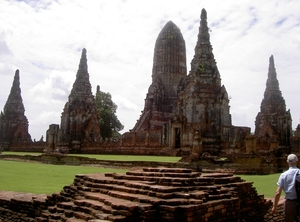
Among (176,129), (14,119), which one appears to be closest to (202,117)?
(176,129)

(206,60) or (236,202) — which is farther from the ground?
(206,60)

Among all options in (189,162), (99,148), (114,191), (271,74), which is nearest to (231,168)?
(189,162)

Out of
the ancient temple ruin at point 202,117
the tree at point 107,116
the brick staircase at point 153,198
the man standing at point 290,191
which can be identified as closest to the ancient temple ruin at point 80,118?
the ancient temple ruin at point 202,117

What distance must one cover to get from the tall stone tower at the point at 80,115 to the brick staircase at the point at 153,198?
28.4 m

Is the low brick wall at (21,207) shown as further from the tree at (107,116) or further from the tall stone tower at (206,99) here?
the tree at (107,116)

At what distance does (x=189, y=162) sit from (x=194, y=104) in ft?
36.4

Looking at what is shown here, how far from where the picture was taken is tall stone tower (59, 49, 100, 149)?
36.2 meters

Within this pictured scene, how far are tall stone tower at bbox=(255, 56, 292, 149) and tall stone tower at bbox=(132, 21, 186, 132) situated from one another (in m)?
9.17

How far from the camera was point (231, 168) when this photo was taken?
1728 cm

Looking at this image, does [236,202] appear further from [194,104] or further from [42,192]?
[194,104]

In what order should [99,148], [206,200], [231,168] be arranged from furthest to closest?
[99,148] → [231,168] → [206,200]

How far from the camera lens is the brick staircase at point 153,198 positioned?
5.73m

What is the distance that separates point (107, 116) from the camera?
48031 mm

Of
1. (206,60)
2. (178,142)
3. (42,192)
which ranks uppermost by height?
(206,60)
